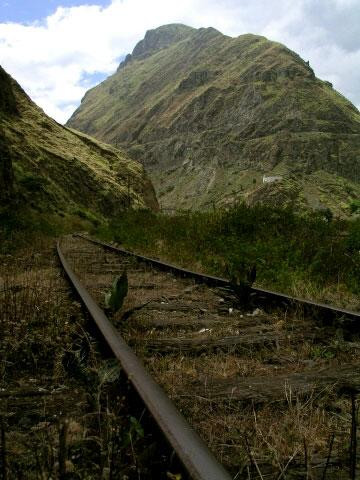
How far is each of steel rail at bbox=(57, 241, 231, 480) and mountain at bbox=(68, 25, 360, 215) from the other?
10337 cm

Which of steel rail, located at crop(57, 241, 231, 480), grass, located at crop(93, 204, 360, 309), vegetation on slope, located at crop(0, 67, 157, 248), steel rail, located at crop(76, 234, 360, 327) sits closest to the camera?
steel rail, located at crop(57, 241, 231, 480)

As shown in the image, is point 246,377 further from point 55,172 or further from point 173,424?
point 55,172

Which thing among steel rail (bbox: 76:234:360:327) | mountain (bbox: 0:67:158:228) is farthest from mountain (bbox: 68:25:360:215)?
steel rail (bbox: 76:234:360:327)

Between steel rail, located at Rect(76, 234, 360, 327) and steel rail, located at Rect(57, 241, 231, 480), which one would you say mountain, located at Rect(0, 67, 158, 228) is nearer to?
steel rail, located at Rect(76, 234, 360, 327)

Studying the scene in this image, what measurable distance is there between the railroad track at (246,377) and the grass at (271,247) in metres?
1.00

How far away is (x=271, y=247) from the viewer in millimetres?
7621

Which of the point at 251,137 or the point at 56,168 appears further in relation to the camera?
the point at 251,137

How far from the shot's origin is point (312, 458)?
170cm

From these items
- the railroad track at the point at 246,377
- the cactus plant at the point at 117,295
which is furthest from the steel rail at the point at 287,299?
the cactus plant at the point at 117,295

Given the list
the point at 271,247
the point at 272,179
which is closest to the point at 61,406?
the point at 271,247

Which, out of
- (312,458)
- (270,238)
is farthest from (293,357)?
(270,238)

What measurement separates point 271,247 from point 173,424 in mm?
6081

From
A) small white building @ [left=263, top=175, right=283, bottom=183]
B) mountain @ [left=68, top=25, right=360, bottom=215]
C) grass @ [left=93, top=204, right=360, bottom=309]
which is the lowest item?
grass @ [left=93, top=204, right=360, bottom=309]

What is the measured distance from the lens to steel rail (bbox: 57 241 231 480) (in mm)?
1389
